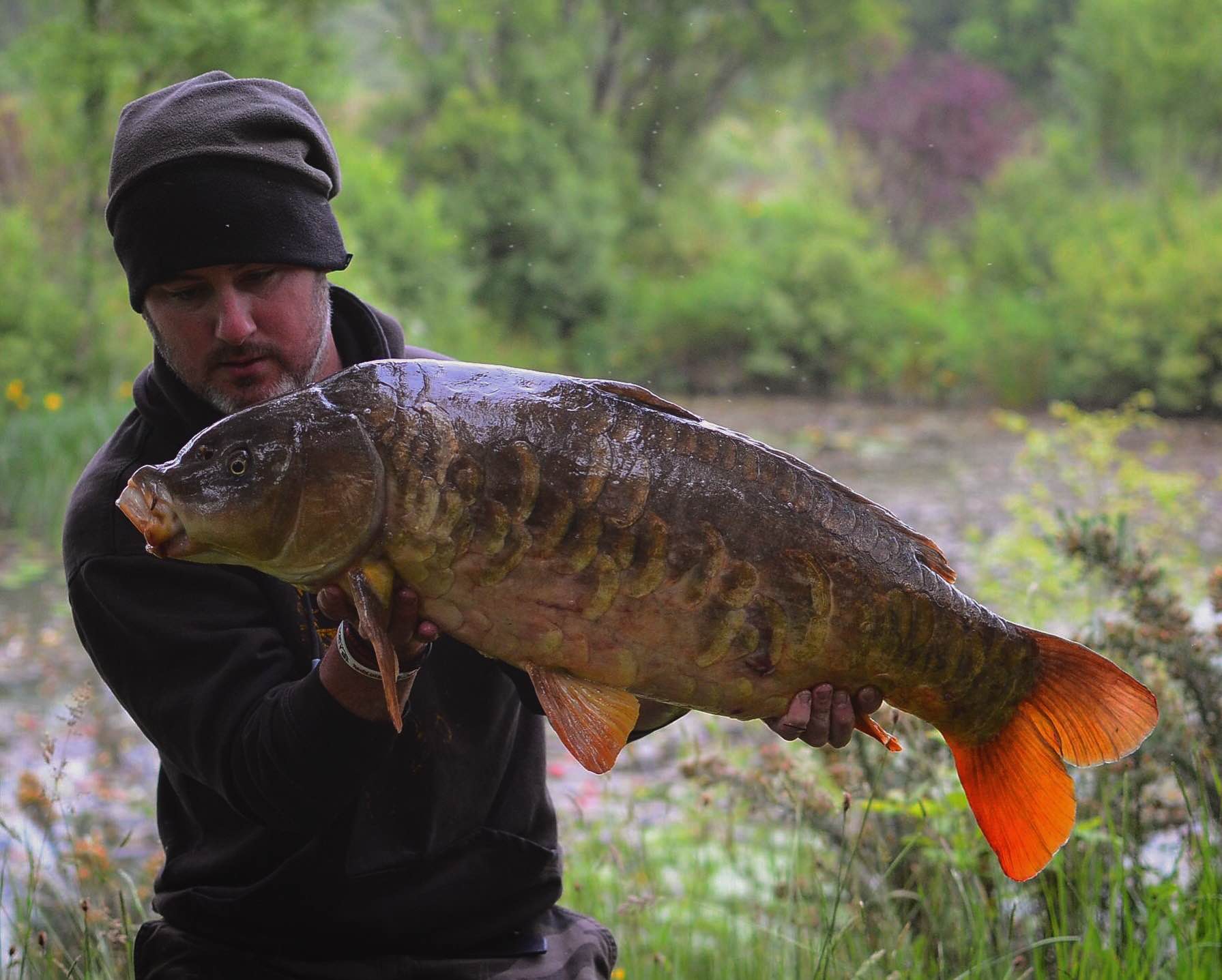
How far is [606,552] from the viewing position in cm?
152

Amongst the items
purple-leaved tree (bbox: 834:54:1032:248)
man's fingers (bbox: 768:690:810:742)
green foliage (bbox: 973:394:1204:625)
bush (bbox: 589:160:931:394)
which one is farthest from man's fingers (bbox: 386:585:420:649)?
purple-leaved tree (bbox: 834:54:1032:248)

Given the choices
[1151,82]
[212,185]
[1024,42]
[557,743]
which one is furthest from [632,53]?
[212,185]

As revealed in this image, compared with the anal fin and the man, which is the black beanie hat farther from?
the anal fin

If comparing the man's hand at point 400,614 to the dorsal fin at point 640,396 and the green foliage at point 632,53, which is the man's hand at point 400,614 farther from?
the green foliage at point 632,53

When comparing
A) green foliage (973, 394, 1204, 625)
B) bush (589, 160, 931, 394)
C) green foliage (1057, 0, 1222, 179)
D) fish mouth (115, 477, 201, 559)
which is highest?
green foliage (1057, 0, 1222, 179)

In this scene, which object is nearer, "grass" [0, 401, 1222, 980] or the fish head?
the fish head

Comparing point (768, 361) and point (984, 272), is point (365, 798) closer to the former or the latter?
point (768, 361)

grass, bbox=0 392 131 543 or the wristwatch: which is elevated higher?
grass, bbox=0 392 131 543

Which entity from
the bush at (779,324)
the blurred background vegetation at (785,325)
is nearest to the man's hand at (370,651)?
the blurred background vegetation at (785,325)

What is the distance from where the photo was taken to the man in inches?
72.1

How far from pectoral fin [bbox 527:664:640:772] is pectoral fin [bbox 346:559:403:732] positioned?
0.53ft

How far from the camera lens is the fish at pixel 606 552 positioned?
148cm

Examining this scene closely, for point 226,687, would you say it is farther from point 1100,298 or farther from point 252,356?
point 1100,298

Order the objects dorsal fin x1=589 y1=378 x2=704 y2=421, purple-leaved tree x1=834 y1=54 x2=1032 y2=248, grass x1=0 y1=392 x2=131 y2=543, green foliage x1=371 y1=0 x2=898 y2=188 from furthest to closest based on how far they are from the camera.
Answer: purple-leaved tree x1=834 y1=54 x2=1032 y2=248, green foliage x1=371 y1=0 x2=898 y2=188, grass x1=0 y1=392 x2=131 y2=543, dorsal fin x1=589 y1=378 x2=704 y2=421
